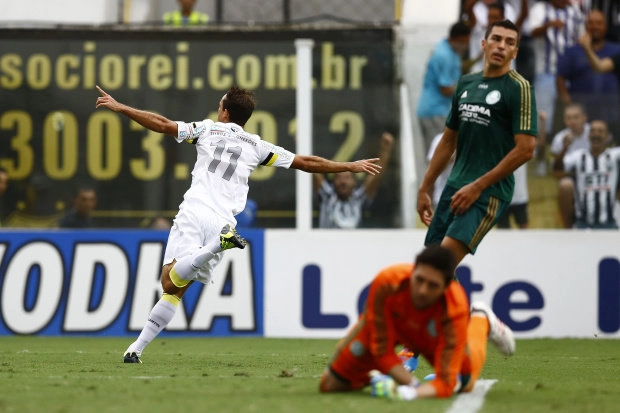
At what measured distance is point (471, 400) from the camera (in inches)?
261

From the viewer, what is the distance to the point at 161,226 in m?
14.3

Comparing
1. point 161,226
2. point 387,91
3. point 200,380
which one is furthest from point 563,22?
point 200,380

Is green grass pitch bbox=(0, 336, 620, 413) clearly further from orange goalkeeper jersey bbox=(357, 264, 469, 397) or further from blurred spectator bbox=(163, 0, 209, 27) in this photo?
blurred spectator bbox=(163, 0, 209, 27)

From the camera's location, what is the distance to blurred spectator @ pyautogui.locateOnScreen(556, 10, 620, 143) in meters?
14.1

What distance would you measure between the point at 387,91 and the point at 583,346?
11.6 feet

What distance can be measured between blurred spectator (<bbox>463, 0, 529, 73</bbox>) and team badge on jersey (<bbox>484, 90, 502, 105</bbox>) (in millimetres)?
5755

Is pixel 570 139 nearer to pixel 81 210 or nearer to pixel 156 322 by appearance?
pixel 81 210

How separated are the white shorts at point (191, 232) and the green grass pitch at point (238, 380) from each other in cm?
81

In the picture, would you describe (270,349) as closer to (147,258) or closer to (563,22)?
(147,258)

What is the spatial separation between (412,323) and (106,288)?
26.1 feet

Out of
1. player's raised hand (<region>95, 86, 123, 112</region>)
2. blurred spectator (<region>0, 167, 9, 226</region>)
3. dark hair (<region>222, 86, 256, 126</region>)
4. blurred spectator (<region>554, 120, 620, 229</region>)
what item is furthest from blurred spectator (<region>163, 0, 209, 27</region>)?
player's raised hand (<region>95, 86, 123, 112</region>)

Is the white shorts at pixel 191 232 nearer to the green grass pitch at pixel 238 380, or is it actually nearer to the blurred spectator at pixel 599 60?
the green grass pitch at pixel 238 380

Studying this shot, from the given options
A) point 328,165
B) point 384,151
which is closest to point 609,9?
point 384,151

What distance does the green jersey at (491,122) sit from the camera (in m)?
8.44
